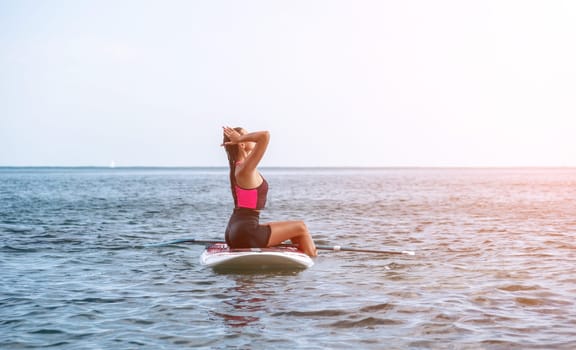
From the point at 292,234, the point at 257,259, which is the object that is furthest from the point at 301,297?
the point at 292,234

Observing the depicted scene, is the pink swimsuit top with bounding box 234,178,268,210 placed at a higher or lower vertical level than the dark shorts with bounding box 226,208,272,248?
higher

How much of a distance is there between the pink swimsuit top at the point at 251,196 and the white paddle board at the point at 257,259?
103 centimetres

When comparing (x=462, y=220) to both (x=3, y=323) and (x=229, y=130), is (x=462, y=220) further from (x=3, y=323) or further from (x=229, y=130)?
(x=3, y=323)

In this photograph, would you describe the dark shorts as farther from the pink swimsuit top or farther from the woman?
the pink swimsuit top

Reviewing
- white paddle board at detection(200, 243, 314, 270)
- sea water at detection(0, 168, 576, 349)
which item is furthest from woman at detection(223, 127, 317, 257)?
sea water at detection(0, 168, 576, 349)

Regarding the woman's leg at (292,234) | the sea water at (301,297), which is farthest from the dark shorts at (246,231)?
the sea water at (301,297)

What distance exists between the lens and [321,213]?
37844 mm

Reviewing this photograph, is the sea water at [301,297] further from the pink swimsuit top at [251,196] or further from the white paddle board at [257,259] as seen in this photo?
the pink swimsuit top at [251,196]

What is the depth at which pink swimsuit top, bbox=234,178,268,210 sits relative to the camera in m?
13.9

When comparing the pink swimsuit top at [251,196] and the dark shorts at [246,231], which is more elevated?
the pink swimsuit top at [251,196]

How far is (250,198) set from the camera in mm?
13977

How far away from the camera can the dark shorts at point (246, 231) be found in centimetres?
1428

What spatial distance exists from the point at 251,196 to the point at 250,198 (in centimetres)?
5

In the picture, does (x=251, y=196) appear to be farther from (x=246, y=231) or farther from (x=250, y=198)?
(x=246, y=231)
